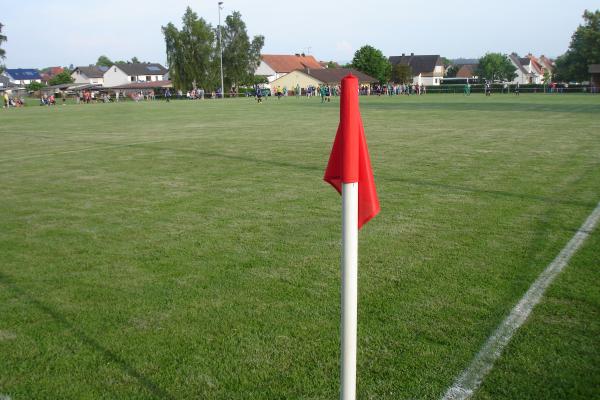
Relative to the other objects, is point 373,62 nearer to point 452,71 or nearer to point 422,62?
point 422,62

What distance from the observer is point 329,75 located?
4190 inches

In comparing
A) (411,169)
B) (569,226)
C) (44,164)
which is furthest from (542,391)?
(44,164)

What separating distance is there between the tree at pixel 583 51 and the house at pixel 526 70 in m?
57.7

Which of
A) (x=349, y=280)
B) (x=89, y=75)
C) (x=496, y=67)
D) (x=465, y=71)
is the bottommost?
(x=349, y=280)

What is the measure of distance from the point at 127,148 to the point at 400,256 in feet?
44.1

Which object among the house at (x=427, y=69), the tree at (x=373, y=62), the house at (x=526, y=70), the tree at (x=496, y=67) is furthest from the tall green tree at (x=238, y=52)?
the house at (x=526, y=70)

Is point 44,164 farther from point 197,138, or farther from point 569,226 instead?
point 569,226

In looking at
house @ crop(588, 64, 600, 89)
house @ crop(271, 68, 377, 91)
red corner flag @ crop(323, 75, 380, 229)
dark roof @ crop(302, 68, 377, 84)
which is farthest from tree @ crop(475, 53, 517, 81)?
red corner flag @ crop(323, 75, 380, 229)

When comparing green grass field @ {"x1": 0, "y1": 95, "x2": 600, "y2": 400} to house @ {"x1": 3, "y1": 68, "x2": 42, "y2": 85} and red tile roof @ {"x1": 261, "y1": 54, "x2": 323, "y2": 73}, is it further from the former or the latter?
house @ {"x1": 3, "y1": 68, "x2": 42, "y2": 85}

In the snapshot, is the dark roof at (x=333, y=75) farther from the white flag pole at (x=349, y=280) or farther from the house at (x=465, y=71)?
the white flag pole at (x=349, y=280)

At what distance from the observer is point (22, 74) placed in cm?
17850

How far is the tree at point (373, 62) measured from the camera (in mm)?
110875

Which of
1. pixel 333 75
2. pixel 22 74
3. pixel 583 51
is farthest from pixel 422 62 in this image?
pixel 22 74

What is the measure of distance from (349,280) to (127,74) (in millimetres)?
148122
